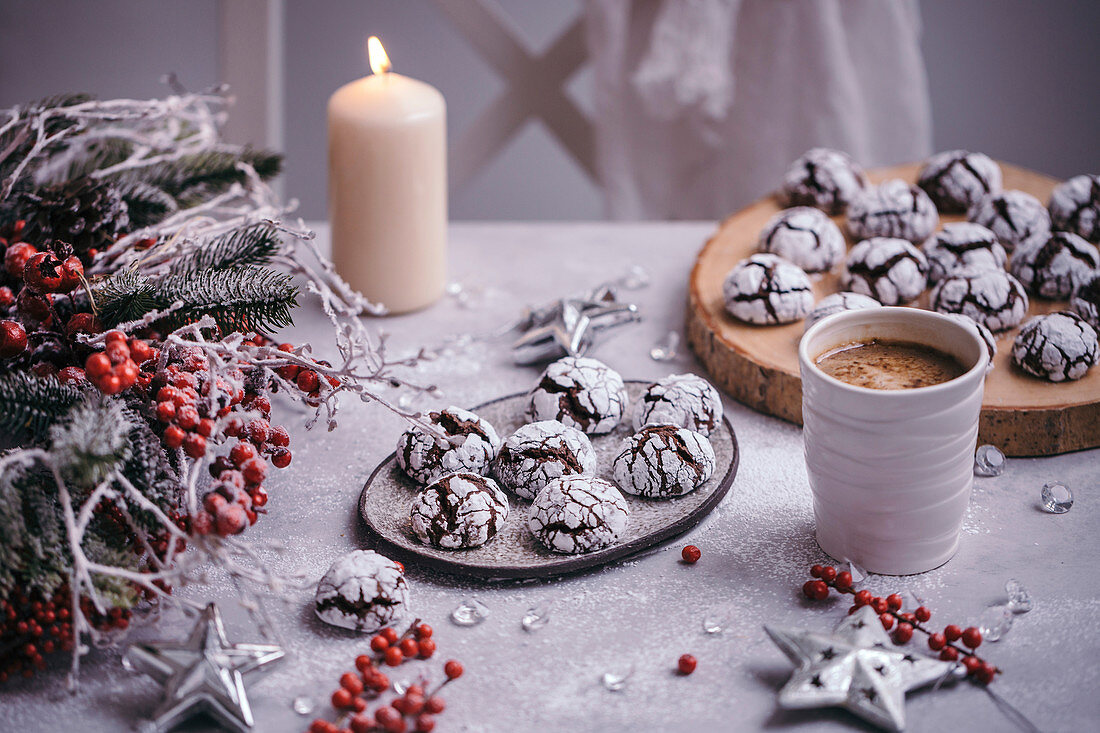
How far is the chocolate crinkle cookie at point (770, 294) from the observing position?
89 cm

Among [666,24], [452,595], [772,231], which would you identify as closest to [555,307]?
[772,231]

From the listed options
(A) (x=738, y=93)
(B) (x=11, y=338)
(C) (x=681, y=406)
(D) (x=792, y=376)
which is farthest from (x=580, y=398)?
(A) (x=738, y=93)

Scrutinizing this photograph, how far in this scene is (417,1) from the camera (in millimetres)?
2213

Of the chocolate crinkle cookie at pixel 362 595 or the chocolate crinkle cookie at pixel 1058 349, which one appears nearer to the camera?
the chocolate crinkle cookie at pixel 362 595

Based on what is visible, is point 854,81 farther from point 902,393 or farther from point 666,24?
point 902,393

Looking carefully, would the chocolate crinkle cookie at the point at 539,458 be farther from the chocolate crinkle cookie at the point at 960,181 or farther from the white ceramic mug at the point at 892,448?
the chocolate crinkle cookie at the point at 960,181

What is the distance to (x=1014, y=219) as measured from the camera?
3.27 feet

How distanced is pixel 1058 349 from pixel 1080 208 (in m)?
0.30

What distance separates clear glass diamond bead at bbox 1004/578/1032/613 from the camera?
24.0 inches

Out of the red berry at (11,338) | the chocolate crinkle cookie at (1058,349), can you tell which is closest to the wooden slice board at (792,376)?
the chocolate crinkle cookie at (1058,349)

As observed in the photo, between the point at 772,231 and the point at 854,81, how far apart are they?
0.77 meters

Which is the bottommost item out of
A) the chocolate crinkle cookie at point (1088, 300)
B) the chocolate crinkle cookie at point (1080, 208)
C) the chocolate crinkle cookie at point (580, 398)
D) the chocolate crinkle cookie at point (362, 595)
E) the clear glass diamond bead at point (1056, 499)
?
the chocolate crinkle cookie at point (362, 595)

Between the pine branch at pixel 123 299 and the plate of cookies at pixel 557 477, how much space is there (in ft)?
0.67

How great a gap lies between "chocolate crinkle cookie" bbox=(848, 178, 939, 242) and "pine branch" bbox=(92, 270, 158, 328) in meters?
0.71
